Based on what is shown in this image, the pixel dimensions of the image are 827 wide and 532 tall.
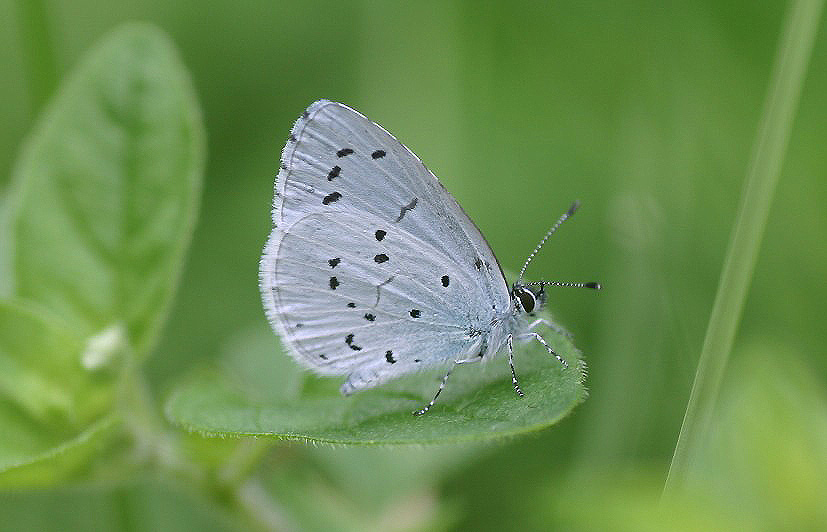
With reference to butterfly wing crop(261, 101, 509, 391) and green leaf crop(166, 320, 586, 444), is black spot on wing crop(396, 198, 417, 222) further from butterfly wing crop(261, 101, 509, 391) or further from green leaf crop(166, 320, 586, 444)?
green leaf crop(166, 320, 586, 444)

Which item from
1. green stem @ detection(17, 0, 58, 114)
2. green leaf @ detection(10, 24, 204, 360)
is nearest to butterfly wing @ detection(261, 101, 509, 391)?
green leaf @ detection(10, 24, 204, 360)

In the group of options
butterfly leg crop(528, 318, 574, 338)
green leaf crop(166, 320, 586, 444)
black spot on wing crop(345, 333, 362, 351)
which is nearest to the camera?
green leaf crop(166, 320, 586, 444)

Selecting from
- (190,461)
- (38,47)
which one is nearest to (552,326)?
(190,461)

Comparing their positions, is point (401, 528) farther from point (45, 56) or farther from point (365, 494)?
point (45, 56)

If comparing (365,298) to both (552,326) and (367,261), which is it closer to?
(367,261)

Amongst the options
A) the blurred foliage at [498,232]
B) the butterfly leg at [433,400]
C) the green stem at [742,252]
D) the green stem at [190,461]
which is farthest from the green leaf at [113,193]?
the green stem at [742,252]
